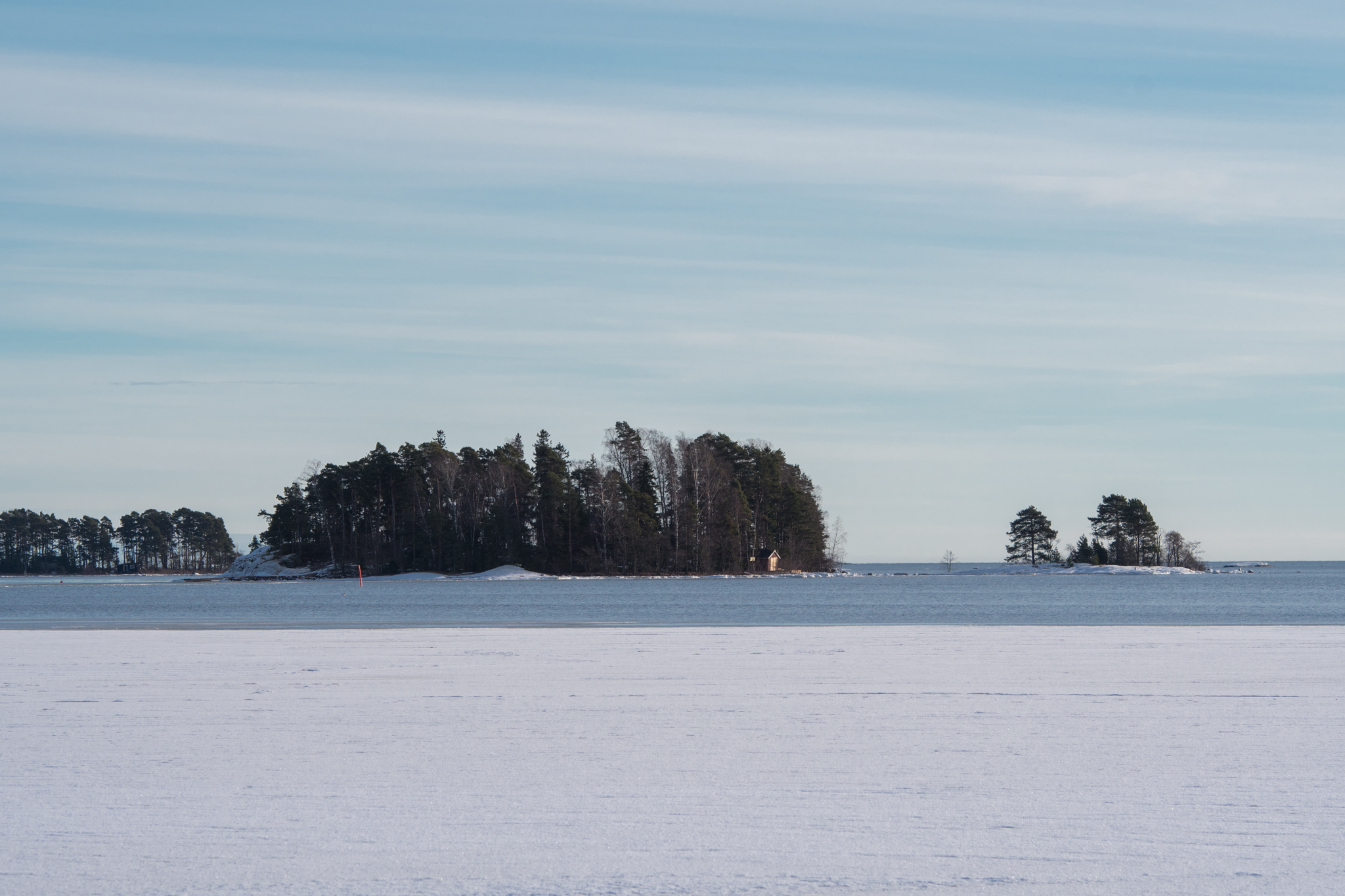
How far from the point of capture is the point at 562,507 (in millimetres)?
106125

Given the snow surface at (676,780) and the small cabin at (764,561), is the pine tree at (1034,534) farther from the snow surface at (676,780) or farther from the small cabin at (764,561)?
the snow surface at (676,780)

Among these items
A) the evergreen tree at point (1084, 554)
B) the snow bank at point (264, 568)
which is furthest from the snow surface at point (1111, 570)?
the snow bank at point (264, 568)

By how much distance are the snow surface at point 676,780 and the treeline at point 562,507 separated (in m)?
89.7

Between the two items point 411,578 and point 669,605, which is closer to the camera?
point 669,605

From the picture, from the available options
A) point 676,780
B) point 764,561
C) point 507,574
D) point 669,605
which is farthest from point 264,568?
point 676,780

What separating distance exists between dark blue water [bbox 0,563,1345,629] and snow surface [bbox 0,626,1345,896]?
61.2 ft

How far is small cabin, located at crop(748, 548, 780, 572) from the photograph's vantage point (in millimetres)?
111938

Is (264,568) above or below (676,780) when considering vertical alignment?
above

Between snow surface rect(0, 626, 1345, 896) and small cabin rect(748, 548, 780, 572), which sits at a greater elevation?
small cabin rect(748, 548, 780, 572)

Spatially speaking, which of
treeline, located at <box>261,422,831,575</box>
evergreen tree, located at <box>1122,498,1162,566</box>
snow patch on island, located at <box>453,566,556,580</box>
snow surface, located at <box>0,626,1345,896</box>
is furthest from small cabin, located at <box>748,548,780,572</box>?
snow surface, located at <box>0,626,1345,896</box>

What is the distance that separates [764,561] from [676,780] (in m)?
107

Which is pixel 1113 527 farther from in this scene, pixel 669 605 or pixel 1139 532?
pixel 669 605

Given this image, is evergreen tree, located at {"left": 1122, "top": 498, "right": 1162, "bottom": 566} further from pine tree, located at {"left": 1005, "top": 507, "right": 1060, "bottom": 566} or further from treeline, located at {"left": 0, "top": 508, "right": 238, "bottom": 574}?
treeline, located at {"left": 0, "top": 508, "right": 238, "bottom": 574}

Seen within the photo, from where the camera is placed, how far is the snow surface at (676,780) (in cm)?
568
